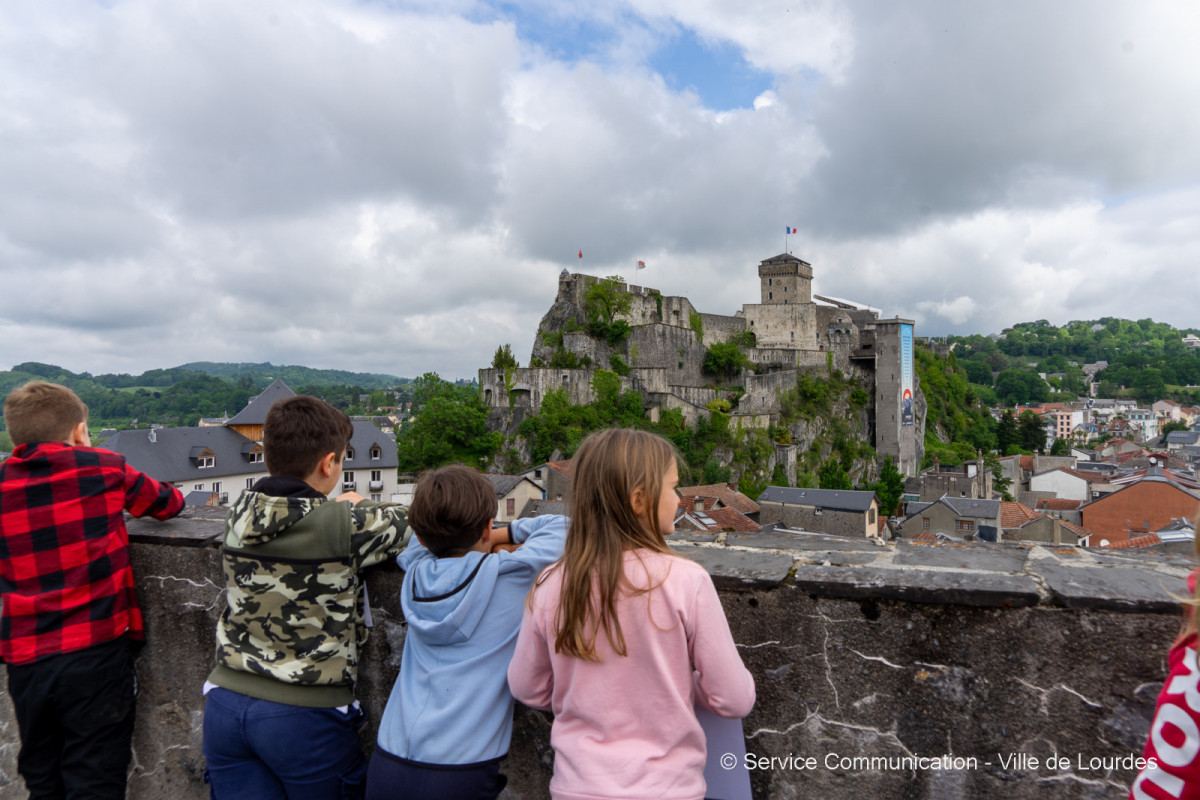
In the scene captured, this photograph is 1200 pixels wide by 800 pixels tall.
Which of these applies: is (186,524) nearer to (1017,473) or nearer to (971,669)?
(971,669)

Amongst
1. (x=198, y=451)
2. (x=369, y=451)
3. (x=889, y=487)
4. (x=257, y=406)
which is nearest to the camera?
(x=198, y=451)

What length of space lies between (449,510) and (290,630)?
661mm

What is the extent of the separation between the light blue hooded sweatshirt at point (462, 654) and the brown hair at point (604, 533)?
277 millimetres

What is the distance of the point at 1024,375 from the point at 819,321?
88846 mm

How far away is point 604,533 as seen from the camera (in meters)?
1.56

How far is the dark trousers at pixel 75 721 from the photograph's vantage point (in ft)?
7.43

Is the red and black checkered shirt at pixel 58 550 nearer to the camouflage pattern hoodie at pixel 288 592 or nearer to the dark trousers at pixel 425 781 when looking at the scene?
the camouflage pattern hoodie at pixel 288 592

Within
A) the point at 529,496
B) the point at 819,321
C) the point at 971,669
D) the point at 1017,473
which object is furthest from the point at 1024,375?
the point at 971,669

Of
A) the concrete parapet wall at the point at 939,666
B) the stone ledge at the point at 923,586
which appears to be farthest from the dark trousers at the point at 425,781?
the stone ledge at the point at 923,586

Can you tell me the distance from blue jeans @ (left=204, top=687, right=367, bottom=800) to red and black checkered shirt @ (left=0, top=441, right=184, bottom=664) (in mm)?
725

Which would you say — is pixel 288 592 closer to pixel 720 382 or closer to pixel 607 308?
pixel 607 308

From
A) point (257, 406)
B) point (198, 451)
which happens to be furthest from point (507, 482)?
point (257, 406)

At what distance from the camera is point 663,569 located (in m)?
1.53

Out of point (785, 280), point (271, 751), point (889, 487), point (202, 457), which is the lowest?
point (889, 487)
